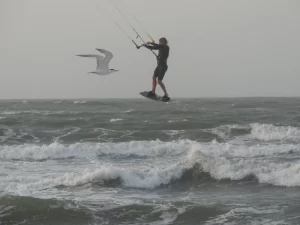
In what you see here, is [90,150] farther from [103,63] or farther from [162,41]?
[103,63]

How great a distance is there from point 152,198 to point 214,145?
1010cm

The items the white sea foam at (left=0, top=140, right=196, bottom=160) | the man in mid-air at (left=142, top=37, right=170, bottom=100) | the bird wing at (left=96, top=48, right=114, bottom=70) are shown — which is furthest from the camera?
the white sea foam at (left=0, top=140, right=196, bottom=160)

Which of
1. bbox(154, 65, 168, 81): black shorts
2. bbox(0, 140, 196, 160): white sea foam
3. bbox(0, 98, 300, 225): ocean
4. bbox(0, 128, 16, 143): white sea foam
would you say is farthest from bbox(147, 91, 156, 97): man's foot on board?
bbox(0, 128, 16, 143): white sea foam

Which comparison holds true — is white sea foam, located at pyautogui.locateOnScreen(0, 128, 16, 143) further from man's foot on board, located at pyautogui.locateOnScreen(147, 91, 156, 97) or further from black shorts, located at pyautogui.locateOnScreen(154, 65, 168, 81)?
black shorts, located at pyautogui.locateOnScreen(154, 65, 168, 81)

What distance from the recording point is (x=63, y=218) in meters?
11.5

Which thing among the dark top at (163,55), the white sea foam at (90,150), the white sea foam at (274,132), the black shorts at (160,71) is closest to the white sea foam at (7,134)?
the white sea foam at (90,150)

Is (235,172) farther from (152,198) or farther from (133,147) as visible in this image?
(133,147)

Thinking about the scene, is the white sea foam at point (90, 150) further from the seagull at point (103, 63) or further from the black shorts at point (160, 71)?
the seagull at point (103, 63)

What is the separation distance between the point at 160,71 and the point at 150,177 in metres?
4.89

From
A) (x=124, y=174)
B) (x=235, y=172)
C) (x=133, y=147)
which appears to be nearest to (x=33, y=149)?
(x=133, y=147)

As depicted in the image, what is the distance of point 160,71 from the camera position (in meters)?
11.0

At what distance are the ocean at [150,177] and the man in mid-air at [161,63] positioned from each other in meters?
2.64

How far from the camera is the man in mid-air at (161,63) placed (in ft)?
34.5

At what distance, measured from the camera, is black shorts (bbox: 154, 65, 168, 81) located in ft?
36.1
